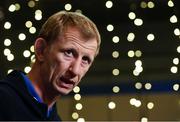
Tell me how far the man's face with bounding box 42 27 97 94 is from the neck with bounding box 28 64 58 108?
11mm

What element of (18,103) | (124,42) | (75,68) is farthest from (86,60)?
(124,42)

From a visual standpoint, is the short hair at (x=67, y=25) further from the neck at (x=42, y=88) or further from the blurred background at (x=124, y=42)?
the blurred background at (x=124, y=42)

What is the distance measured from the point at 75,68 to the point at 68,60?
1.1 inches

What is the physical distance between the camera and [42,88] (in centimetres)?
91

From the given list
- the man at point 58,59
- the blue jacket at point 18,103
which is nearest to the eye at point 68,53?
the man at point 58,59

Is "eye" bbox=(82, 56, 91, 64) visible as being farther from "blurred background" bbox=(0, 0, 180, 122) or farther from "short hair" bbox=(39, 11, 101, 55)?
"blurred background" bbox=(0, 0, 180, 122)

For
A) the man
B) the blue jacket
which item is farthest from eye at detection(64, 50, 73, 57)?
the blue jacket

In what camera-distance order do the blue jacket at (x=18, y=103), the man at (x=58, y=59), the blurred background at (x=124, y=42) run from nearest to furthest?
the blue jacket at (x=18, y=103) → the man at (x=58, y=59) → the blurred background at (x=124, y=42)

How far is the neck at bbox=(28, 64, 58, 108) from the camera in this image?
0.91 m

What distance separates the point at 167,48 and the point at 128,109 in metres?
0.28

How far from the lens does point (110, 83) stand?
5.33 feet

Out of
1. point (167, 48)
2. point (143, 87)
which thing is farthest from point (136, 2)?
point (143, 87)

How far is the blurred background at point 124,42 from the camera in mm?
1570

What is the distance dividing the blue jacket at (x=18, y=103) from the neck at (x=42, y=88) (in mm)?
31
